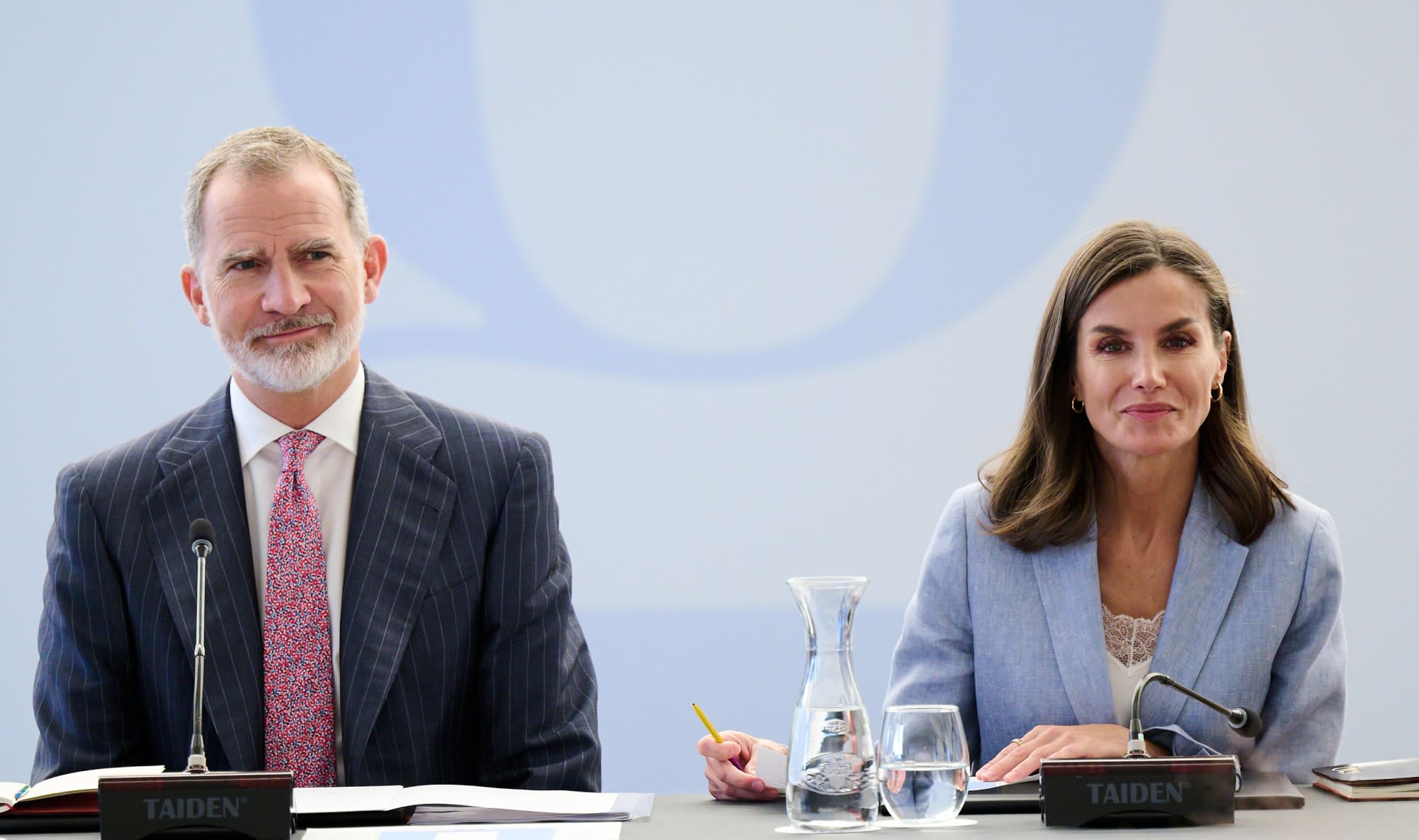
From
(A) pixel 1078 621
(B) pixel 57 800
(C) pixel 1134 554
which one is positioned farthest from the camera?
(C) pixel 1134 554

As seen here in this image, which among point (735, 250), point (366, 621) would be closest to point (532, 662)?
point (366, 621)

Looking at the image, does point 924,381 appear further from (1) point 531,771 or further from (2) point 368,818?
(2) point 368,818

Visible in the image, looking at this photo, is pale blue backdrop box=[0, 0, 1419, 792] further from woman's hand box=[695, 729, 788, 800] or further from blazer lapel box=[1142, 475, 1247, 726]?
woman's hand box=[695, 729, 788, 800]

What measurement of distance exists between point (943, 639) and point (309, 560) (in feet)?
3.29

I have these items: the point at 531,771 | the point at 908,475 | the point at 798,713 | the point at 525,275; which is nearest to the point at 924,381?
the point at 908,475

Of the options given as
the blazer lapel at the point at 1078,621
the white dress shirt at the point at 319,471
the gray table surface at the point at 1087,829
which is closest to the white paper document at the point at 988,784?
the gray table surface at the point at 1087,829

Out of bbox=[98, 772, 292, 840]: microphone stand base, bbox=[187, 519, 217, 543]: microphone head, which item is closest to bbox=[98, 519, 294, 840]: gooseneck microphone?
bbox=[98, 772, 292, 840]: microphone stand base

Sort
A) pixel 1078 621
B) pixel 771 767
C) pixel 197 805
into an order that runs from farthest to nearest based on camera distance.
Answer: pixel 1078 621 → pixel 771 767 → pixel 197 805

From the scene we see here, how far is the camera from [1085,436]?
7.57 ft

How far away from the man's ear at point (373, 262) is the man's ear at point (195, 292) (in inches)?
10.1

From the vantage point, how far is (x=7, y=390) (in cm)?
331

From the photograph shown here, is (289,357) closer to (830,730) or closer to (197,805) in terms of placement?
(197,805)

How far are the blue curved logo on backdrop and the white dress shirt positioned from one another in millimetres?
1159

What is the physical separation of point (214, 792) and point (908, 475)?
2194mm
